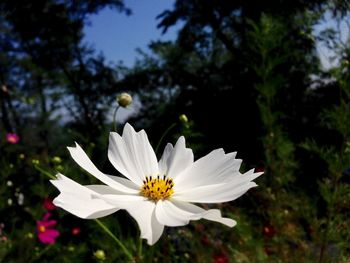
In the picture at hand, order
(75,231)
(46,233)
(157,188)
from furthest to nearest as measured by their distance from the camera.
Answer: (75,231) < (46,233) < (157,188)

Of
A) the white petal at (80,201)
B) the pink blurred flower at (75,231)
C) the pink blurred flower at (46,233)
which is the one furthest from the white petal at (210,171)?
the pink blurred flower at (75,231)

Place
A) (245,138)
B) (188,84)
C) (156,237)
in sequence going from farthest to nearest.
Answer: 1. (188,84)
2. (245,138)
3. (156,237)

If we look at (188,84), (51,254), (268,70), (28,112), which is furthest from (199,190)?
(28,112)

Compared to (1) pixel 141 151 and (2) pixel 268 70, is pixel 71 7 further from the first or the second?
(1) pixel 141 151

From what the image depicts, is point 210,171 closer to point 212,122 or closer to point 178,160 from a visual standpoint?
point 178,160

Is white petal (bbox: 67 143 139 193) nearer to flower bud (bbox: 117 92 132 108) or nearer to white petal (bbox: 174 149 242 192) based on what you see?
white petal (bbox: 174 149 242 192)

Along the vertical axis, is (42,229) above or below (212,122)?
below

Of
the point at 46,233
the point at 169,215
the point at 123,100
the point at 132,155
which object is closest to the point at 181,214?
the point at 169,215
